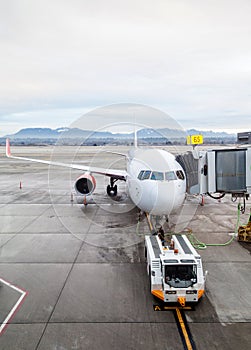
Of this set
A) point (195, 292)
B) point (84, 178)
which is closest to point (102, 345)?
point (195, 292)

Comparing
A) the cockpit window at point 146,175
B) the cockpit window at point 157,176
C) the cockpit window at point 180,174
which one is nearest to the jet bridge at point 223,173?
the cockpit window at point 180,174

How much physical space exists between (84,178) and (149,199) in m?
9.78

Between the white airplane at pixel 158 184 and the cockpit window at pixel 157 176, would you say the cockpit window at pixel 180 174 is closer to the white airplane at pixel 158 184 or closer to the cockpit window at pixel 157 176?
the white airplane at pixel 158 184

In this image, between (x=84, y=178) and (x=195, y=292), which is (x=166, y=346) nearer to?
(x=195, y=292)

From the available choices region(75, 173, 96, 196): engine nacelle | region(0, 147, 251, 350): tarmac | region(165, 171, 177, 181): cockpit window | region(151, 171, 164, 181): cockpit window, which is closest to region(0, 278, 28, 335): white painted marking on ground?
region(0, 147, 251, 350): tarmac

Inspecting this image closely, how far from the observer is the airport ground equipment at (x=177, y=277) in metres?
8.78

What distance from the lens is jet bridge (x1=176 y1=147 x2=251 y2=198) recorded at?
13273mm

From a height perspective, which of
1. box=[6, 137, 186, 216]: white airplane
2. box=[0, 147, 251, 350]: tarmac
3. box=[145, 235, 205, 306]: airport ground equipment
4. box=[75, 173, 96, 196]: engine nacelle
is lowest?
box=[0, 147, 251, 350]: tarmac

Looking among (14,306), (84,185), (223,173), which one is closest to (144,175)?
(223,173)

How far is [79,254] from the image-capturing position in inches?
505

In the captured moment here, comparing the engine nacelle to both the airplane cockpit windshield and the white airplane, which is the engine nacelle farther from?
the airplane cockpit windshield

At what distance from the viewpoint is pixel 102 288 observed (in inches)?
388

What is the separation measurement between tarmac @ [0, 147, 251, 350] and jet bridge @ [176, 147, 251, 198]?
108 inches

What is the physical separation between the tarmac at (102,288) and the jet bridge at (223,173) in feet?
9.00
